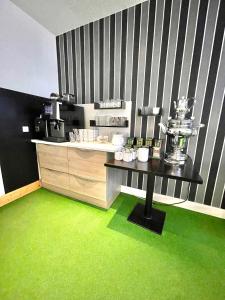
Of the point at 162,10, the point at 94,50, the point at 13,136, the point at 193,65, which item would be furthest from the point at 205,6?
the point at 13,136

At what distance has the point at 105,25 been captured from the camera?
1893 mm

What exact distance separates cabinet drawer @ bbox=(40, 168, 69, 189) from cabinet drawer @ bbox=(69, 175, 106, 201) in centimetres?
9

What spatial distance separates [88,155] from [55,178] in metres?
0.76

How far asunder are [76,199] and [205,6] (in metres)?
2.73

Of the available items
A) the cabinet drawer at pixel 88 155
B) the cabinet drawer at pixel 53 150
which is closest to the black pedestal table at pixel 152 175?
the cabinet drawer at pixel 88 155

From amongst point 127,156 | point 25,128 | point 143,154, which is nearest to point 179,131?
point 143,154

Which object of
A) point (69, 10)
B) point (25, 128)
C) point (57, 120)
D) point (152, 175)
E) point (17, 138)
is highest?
point (69, 10)

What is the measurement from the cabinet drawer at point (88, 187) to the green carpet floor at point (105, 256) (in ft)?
0.71

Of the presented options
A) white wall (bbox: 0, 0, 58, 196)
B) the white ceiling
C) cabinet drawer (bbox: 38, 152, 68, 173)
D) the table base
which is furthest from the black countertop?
the white ceiling

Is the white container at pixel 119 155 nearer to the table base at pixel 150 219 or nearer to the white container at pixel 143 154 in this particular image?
the white container at pixel 143 154

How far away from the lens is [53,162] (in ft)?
6.45

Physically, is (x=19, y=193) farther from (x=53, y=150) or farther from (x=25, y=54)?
(x=25, y=54)

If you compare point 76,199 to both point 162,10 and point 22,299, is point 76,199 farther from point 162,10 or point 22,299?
point 162,10

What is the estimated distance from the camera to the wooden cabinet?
1650 mm
